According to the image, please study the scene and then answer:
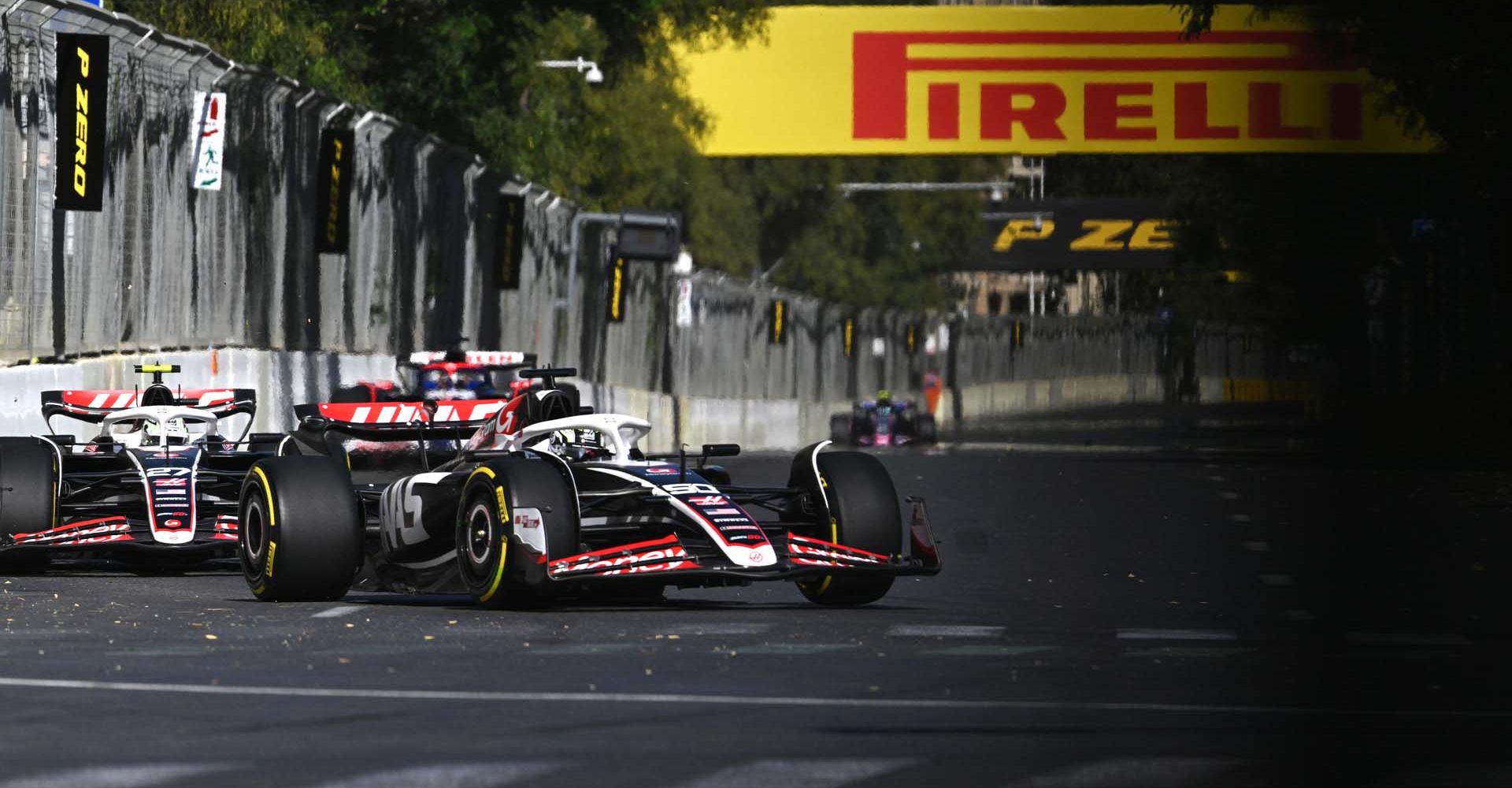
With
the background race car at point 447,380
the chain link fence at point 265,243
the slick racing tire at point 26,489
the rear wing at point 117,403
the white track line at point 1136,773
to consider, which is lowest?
the white track line at point 1136,773

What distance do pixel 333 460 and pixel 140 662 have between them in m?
3.48

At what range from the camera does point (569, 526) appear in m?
12.7

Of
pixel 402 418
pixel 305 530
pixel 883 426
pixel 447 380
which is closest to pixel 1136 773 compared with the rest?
pixel 305 530

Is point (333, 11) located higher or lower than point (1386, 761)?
higher

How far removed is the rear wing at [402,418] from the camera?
1648 cm

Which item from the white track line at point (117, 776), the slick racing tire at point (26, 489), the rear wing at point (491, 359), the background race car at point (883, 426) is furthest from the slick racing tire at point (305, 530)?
the background race car at point (883, 426)

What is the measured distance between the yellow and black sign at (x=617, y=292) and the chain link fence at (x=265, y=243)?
145mm

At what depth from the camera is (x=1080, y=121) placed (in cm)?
4444

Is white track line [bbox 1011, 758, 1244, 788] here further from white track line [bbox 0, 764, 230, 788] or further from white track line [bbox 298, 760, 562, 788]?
white track line [bbox 0, 764, 230, 788]

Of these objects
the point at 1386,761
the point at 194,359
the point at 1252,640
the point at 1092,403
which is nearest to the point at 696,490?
the point at 1252,640

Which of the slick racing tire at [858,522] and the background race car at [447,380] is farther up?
the background race car at [447,380]

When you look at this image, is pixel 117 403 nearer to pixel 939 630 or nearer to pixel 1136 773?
pixel 939 630

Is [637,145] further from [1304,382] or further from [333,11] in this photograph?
[1304,382]

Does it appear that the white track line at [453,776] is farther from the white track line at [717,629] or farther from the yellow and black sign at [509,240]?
the yellow and black sign at [509,240]
